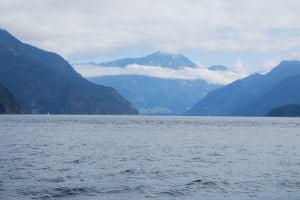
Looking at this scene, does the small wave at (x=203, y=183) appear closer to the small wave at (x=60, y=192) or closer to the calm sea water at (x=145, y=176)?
the calm sea water at (x=145, y=176)

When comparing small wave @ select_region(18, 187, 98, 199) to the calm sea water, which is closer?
small wave @ select_region(18, 187, 98, 199)

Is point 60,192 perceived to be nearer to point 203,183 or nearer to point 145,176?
point 145,176

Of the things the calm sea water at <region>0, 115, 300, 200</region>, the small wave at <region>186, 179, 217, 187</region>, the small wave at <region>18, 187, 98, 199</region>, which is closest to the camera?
the small wave at <region>18, 187, 98, 199</region>

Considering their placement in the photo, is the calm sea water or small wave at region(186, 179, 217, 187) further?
small wave at region(186, 179, 217, 187)

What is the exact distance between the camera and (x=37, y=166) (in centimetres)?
6031

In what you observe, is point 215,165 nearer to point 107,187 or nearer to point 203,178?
point 203,178

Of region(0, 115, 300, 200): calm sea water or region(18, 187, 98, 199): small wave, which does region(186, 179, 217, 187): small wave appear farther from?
region(18, 187, 98, 199): small wave

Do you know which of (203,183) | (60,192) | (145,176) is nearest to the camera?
(60,192)

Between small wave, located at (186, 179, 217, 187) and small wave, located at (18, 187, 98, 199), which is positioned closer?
small wave, located at (18, 187, 98, 199)

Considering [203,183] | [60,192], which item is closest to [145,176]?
[203,183]

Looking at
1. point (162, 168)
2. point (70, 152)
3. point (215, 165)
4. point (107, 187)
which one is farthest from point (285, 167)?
point (70, 152)

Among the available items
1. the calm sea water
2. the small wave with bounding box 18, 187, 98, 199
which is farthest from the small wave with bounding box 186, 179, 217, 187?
the small wave with bounding box 18, 187, 98, 199

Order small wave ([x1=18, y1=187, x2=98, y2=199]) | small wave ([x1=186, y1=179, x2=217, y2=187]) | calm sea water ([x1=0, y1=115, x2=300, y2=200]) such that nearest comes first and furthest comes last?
small wave ([x1=18, y1=187, x2=98, y2=199])
calm sea water ([x1=0, y1=115, x2=300, y2=200])
small wave ([x1=186, y1=179, x2=217, y2=187])

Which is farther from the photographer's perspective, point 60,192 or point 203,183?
point 203,183
